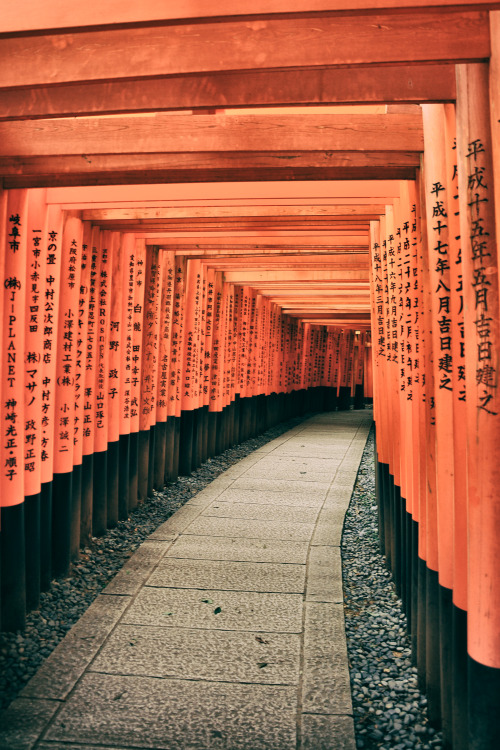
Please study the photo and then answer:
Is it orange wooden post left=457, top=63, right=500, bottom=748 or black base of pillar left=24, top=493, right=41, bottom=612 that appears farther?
black base of pillar left=24, top=493, right=41, bottom=612

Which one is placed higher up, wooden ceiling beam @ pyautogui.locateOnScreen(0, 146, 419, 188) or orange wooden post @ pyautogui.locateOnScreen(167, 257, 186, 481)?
wooden ceiling beam @ pyautogui.locateOnScreen(0, 146, 419, 188)

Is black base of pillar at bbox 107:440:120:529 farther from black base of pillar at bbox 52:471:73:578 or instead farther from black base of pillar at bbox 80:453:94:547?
black base of pillar at bbox 52:471:73:578

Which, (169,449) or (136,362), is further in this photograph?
(169,449)

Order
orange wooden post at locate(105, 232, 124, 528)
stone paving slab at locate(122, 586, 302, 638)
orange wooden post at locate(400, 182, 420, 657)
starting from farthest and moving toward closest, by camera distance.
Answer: orange wooden post at locate(105, 232, 124, 528) < stone paving slab at locate(122, 586, 302, 638) < orange wooden post at locate(400, 182, 420, 657)

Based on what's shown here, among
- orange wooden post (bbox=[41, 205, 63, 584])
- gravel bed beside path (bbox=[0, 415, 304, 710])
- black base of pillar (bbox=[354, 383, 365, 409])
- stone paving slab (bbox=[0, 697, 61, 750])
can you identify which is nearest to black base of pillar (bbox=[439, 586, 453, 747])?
stone paving slab (bbox=[0, 697, 61, 750])

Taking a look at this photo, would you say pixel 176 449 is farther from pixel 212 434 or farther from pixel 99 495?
pixel 99 495

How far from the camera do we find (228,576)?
5.50 metres

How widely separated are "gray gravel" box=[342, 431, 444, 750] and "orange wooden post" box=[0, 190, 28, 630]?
2337 millimetres

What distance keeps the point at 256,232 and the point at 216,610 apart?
3914mm

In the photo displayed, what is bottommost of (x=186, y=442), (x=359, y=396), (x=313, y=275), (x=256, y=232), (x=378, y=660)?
(x=378, y=660)

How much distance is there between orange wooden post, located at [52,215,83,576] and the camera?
5.62 meters

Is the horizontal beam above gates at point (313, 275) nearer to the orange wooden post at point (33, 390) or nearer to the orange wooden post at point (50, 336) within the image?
the orange wooden post at point (50, 336)

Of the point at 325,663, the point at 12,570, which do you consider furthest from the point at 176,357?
the point at 325,663

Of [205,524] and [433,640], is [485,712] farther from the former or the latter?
[205,524]
